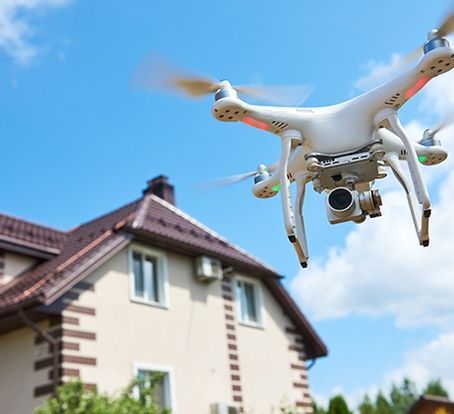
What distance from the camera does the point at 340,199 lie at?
3365 millimetres

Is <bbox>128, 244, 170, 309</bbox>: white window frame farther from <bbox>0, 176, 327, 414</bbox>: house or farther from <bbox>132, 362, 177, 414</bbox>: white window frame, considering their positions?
<bbox>132, 362, 177, 414</bbox>: white window frame

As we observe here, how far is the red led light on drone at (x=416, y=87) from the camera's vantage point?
325cm

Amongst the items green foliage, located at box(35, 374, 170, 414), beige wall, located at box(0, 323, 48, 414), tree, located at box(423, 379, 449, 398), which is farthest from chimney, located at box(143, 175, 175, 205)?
tree, located at box(423, 379, 449, 398)

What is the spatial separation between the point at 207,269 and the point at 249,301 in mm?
2064

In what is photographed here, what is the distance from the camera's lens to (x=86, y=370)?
12.2 meters

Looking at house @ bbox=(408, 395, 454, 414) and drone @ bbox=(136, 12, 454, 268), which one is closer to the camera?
drone @ bbox=(136, 12, 454, 268)

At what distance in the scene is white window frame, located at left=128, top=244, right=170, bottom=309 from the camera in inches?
544

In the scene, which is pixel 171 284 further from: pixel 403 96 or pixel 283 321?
pixel 403 96

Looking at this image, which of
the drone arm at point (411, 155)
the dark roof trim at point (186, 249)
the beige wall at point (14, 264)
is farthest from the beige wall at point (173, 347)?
the drone arm at point (411, 155)

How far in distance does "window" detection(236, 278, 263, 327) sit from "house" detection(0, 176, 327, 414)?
26 millimetres

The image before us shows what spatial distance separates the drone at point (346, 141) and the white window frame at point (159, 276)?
10.5 metres

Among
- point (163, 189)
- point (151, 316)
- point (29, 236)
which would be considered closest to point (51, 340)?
point (151, 316)

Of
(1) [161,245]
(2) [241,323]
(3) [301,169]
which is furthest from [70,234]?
(3) [301,169]

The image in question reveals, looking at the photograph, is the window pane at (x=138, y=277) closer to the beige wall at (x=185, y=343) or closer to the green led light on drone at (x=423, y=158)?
the beige wall at (x=185, y=343)
